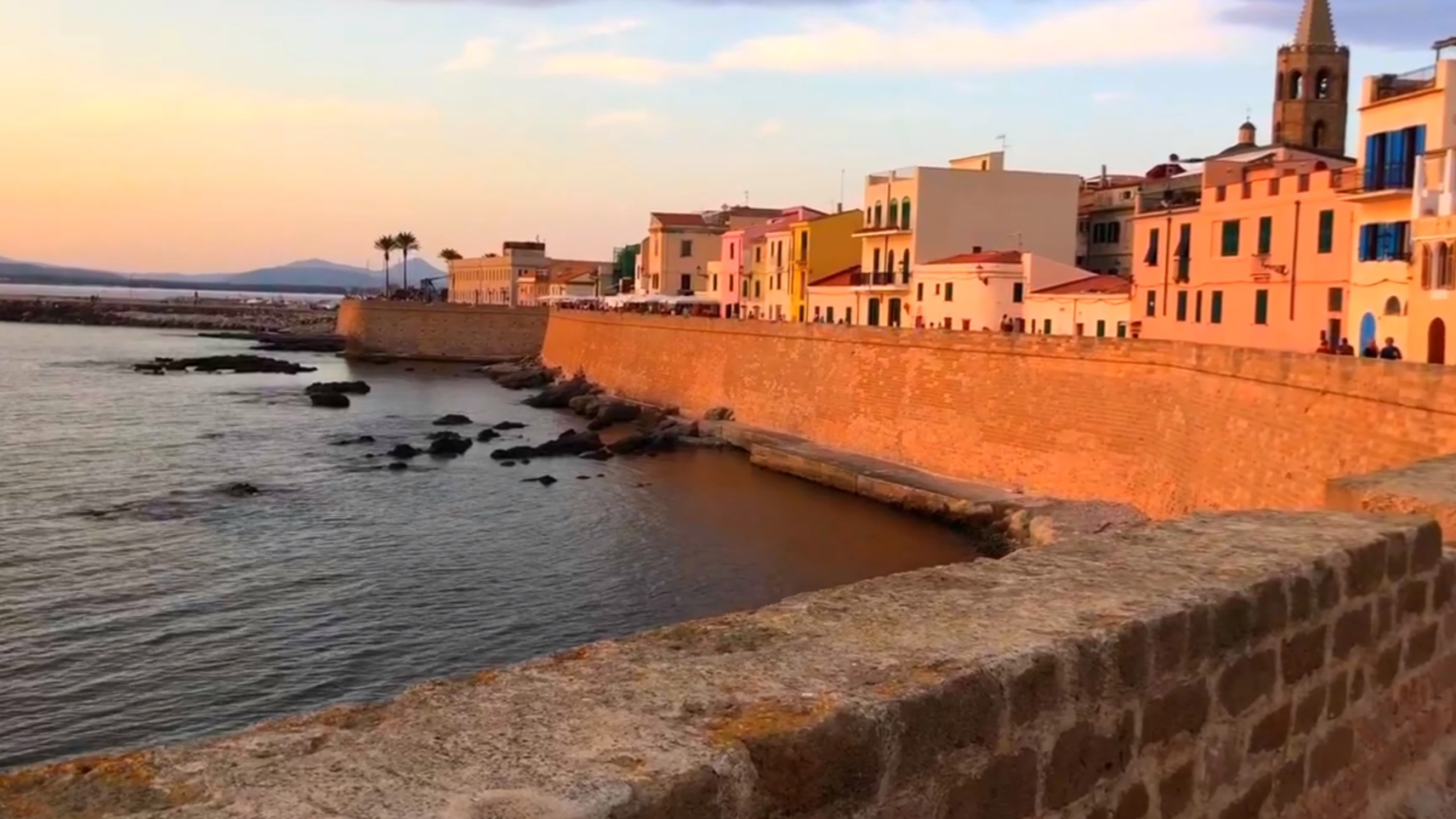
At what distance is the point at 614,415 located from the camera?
43.2 m

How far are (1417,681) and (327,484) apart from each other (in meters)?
28.2

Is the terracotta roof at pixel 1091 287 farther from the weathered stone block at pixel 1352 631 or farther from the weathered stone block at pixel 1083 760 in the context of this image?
the weathered stone block at pixel 1083 760

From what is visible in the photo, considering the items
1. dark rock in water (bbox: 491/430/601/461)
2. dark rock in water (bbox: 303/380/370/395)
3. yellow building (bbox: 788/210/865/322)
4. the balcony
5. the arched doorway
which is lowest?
dark rock in water (bbox: 491/430/601/461)

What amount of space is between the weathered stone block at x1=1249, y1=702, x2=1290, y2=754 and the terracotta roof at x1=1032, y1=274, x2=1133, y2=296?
30.1 metres

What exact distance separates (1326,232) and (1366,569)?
23481 mm

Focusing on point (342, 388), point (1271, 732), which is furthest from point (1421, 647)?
point (342, 388)

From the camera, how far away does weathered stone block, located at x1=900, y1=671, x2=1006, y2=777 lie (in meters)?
Result: 2.39

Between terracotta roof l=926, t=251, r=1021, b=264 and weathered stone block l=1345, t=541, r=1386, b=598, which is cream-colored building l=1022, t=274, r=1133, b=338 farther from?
weathered stone block l=1345, t=541, r=1386, b=598

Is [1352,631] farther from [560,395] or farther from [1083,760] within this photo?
[560,395]

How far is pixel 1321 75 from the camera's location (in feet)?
158

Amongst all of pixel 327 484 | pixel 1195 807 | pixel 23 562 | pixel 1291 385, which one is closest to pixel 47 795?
pixel 1195 807

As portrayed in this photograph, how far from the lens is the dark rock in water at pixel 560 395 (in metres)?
50.0

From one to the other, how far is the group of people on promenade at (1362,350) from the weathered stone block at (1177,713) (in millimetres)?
17945

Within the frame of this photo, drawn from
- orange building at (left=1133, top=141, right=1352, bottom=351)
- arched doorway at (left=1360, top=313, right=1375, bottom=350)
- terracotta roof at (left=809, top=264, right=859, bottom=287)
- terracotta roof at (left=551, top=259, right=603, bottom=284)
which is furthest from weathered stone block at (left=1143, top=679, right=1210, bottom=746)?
terracotta roof at (left=551, top=259, right=603, bottom=284)
